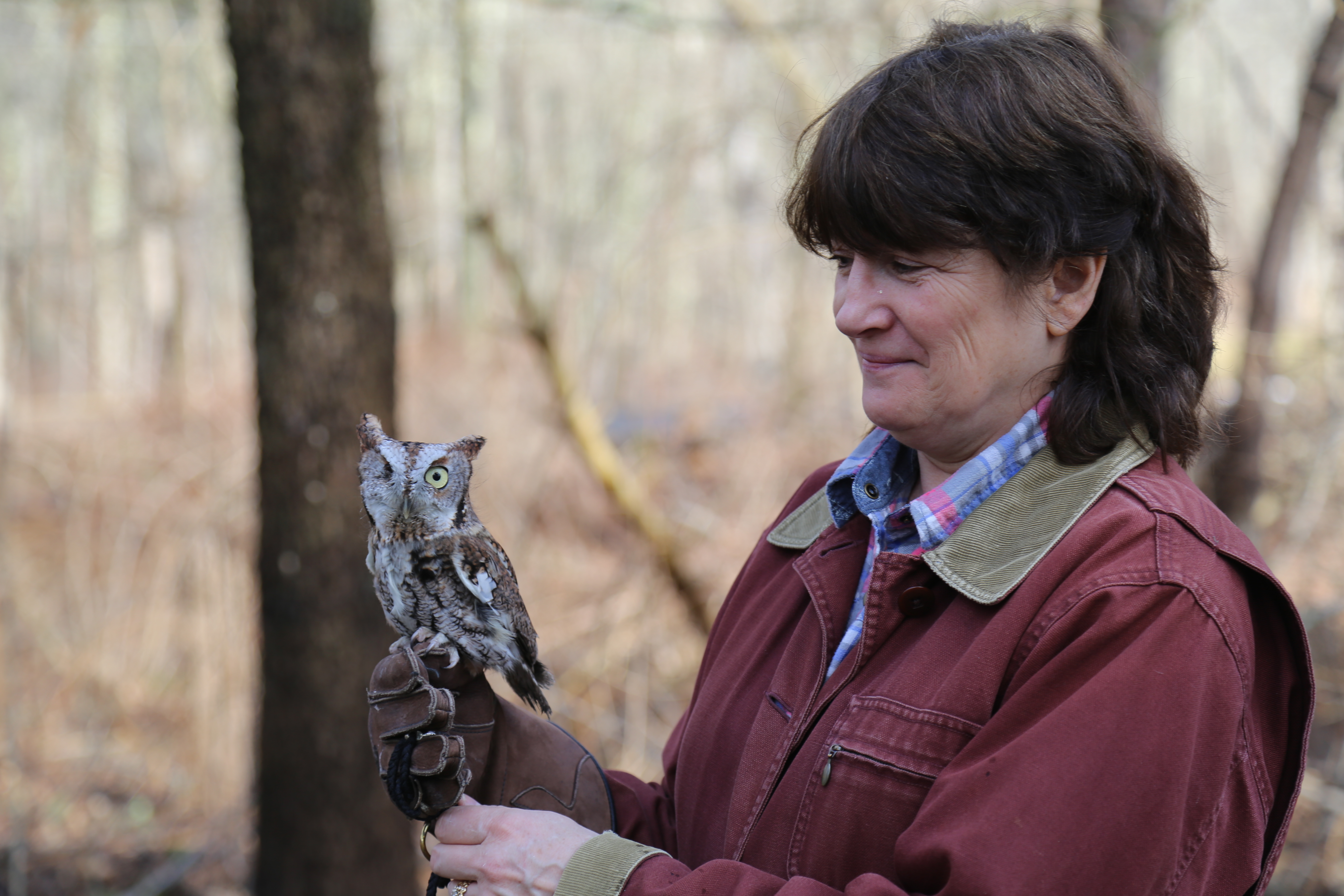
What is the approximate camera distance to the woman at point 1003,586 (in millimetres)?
974

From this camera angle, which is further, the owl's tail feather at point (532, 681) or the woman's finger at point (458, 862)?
the owl's tail feather at point (532, 681)

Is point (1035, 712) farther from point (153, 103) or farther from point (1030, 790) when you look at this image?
point (153, 103)

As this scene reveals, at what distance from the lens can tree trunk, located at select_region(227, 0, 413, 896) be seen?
288 cm

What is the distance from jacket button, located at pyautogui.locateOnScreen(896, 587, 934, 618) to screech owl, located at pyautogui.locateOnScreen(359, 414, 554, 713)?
78 centimetres

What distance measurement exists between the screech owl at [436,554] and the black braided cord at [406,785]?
23cm

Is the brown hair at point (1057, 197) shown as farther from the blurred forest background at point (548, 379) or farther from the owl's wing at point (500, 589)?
the owl's wing at point (500, 589)

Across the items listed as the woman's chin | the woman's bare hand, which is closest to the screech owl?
the woman's bare hand

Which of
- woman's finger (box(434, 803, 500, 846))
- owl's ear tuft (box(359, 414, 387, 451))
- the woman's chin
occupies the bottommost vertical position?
woman's finger (box(434, 803, 500, 846))

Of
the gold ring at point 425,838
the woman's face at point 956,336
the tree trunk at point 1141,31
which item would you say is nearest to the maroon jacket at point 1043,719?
the woman's face at point 956,336

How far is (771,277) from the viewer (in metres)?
8.03

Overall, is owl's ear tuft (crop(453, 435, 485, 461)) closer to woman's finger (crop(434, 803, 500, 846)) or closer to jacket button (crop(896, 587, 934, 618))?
woman's finger (crop(434, 803, 500, 846))

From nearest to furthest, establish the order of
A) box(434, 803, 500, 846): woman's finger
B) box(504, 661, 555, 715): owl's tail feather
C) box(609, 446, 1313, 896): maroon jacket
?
box(609, 446, 1313, 896): maroon jacket, box(434, 803, 500, 846): woman's finger, box(504, 661, 555, 715): owl's tail feather

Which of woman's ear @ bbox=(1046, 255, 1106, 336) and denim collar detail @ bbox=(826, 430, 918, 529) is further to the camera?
denim collar detail @ bbox=(826, 430, 918, 529)

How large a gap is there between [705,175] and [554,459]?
2.37 metres
